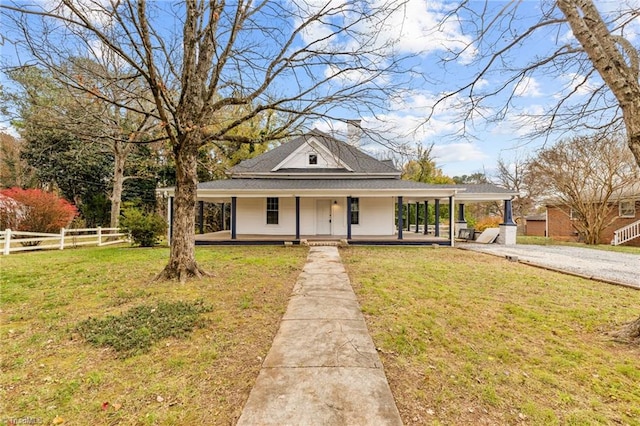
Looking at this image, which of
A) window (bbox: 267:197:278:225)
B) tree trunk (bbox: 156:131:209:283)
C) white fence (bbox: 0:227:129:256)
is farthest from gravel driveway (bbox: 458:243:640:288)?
white fence (bbox: 0:227:129:256)

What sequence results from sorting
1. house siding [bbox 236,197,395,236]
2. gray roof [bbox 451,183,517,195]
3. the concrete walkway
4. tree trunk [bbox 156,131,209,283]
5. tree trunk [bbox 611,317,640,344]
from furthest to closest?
house siding [bbox 236,197,395,236] → gray roof [bbox 451,183,517,195] → tree trunk [bbox 156,131,209,283] → tree trunk [bbox 611,317,640,344] → the concrete walkway

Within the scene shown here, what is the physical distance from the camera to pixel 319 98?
22.1ft

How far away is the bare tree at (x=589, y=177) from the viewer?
16.3 metres

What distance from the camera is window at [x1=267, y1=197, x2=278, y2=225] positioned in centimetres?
1603

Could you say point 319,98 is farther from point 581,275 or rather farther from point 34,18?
point 581,275

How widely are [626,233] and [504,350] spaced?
22.1 m

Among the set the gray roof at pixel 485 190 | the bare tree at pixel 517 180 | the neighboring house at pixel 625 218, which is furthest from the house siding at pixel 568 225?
the gray roof at pixel 485 190

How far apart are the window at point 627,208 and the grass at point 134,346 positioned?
2334 cm

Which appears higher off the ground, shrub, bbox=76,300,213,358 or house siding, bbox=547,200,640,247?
house siding, bbox=547,200,640,247

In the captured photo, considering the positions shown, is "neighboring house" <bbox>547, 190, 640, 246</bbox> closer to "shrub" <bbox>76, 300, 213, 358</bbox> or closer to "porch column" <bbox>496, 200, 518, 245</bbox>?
"porch column" <bbox>496, 200, 518, 245</bbox>

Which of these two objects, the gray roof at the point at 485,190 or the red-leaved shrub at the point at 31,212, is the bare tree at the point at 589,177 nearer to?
the gray roof at the point at 485,190

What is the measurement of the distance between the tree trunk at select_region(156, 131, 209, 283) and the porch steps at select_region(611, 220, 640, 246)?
23.9 metres

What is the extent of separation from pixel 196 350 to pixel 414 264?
7.17m

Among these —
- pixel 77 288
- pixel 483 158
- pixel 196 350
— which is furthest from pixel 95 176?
pixel 483 158
